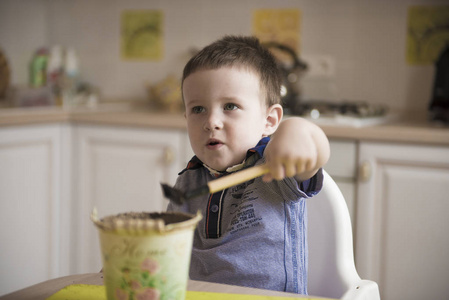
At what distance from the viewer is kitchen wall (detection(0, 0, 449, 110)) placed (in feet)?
7.57

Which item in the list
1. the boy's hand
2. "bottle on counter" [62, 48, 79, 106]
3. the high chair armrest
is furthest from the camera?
"bottle on counter" [62, 48, 79, 106]

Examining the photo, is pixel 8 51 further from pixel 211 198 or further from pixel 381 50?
pixel 211 198

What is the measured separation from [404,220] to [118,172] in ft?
3.58

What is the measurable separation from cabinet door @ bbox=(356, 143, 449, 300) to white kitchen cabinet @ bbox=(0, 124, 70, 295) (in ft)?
3.91

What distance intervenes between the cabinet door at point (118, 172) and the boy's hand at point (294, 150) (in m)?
1.38

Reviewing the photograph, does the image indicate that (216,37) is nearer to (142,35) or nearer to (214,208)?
(142,35)

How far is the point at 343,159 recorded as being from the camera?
6.13ft

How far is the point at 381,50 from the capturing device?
91.6 inches

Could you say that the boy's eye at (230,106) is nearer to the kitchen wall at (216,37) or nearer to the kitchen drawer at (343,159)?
the kitchen drawer at (343,159)

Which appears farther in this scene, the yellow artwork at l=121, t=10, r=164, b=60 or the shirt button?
the yellow artwork at l=121, t=10, r=164, b=60

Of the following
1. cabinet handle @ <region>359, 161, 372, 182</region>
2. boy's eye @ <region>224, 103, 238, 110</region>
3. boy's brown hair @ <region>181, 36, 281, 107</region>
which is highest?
boy's brown hair @ <region>181, 36, 281, 107</region>

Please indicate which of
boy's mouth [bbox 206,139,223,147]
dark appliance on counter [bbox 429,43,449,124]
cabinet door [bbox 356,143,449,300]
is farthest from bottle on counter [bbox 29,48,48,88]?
boy's mouth [bbox 206,139,223,147]

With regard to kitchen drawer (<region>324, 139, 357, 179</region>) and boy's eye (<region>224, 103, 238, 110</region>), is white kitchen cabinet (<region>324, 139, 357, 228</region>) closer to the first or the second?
kitchen drawer (<region>324, 139, 357, 179</region>)

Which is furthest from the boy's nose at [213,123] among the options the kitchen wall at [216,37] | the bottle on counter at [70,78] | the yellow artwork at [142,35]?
the yellow artwork at [142,35]
